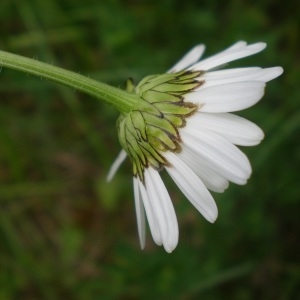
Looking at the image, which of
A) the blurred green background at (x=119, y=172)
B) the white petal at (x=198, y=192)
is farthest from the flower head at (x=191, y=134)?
the blurred green background at (x=119, y=172)

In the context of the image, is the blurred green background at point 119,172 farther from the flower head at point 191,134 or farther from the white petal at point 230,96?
the white petal at point 230,96

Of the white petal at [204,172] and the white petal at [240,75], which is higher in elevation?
the white petal at [240,75]

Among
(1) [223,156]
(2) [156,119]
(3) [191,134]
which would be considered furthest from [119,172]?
(1) [223,156]

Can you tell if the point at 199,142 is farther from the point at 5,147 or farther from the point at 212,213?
the point at 5,147

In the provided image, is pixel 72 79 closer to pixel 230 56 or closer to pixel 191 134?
pixel 191 134

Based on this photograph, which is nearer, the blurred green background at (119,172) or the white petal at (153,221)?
the white petal at (153,221)

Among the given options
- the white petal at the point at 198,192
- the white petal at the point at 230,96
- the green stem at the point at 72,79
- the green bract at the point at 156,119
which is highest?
the green stem at the point at 72,79

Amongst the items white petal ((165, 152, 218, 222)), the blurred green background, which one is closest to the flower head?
white petal ((165, 152, 218, 222))
